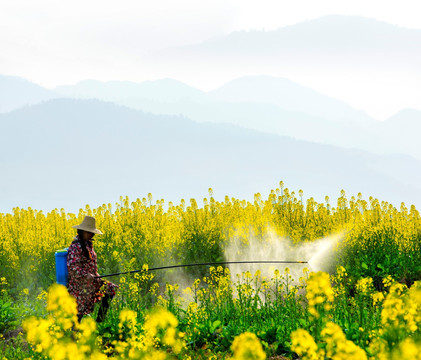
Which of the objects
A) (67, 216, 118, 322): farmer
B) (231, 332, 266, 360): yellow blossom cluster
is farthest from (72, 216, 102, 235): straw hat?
(231, 332, 266, 360): yellow blossom cluster

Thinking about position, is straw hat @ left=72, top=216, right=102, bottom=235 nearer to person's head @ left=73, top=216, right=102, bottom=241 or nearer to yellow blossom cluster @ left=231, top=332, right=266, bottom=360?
person's head @ left=73, top=216, right=102, bottom=241

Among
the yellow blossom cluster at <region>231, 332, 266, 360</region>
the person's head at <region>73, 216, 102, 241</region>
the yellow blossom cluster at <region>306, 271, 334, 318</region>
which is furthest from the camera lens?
the person's head at <region>73, 216, 102, 241</region>

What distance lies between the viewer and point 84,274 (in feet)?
21.8

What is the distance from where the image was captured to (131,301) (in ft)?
23.1

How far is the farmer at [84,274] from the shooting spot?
6633 mm

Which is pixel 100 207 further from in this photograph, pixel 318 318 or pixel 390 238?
pixel 318 318

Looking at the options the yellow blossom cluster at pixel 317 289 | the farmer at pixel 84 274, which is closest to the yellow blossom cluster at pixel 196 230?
the farmer at pixel 84 274

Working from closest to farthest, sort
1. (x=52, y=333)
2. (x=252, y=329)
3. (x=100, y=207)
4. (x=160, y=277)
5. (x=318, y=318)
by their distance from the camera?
(x=318, y=318)
(x=52, y=333)
(x=252, y=329)
(x=160, y=277)
(x=100, y=207)

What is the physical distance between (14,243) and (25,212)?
221cm

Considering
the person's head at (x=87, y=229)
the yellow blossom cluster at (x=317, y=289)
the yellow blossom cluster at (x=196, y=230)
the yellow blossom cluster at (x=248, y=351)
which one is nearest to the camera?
the yellow blossom cluster at (x=248, y=351)

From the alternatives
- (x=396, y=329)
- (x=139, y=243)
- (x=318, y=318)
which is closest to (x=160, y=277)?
(x=139, y=243)

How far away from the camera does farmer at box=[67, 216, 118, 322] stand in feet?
21.8

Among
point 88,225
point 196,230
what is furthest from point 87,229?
point 196,230

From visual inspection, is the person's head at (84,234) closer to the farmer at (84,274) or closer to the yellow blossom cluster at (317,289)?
the farmer at (84,274)
